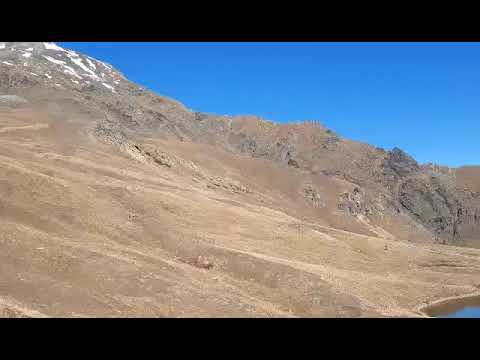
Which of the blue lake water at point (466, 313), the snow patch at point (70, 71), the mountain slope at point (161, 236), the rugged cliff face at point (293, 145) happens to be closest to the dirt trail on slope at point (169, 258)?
the mountain slope at point (161, 236)

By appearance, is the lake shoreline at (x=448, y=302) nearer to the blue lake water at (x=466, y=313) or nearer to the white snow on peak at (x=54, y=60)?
the blue lake water at (x=466, y=313)

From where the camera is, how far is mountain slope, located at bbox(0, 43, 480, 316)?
21.0 meters

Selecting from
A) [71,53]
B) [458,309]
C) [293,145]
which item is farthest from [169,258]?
[71,53]

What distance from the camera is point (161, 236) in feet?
104

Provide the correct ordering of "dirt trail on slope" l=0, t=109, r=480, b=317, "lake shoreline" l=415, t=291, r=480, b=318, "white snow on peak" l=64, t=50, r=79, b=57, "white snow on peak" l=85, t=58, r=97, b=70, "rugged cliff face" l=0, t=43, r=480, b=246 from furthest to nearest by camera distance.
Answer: "white snow on peak" l=64, t=50, r=79, b=57 < "white snow on peak" l=85, t=58, r=97, b=70 < "rugged cliff face" l=0, t=43, r=480, b=246 < "lake shoreline" l=415, t=291, r=480, b=318 < "dirt trail on slope" l=0, t=109, r=480, b=317

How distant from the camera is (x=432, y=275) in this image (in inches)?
1687

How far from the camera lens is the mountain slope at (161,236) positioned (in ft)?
69.1

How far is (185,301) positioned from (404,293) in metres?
19.9

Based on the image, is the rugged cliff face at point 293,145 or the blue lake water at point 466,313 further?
the rugged cliff face at point 293,145

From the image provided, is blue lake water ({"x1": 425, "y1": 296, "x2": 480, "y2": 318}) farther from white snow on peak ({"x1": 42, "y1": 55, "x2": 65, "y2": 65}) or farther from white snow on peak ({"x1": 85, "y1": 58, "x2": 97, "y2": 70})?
white snow on peak ({"x1": 85, "y1": 58, "x2": 97, "y2": 70})

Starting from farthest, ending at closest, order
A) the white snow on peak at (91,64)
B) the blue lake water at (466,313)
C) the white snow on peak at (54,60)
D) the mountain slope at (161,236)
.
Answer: the white snow on peak at (91,64), the white snow on peak at (54,60), the blue lake water at (466,313), the mountain slope at (161,236)

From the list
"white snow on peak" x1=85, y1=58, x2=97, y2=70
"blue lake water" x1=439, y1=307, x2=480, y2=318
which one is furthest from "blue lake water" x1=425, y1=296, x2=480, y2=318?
"white snow on peak" x1=85, y1=58, x2=97, y2=70
